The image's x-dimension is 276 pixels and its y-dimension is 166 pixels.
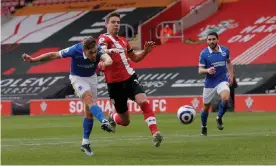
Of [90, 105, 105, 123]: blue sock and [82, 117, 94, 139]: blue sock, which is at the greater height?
[90, 105, 105, 123]: blue sock

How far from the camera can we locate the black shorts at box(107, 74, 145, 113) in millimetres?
15148

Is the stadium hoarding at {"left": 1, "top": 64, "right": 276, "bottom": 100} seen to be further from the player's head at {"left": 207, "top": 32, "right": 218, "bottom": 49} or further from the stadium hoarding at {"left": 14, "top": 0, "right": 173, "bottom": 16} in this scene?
the player's head at {"left": 207, "top": 32, "right": 218, "bottom": 49}

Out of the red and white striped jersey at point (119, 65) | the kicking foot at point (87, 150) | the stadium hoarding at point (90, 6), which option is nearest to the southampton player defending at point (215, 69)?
the red and white striped jersey at point (119, 65)

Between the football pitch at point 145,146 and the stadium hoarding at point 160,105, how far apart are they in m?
7.53

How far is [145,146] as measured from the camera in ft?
52.6

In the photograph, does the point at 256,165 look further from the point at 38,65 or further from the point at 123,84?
the point at 38,65

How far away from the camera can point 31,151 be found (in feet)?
Result: 50.3

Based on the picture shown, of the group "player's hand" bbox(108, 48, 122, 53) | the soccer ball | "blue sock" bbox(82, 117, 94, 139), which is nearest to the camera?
"blue sock" bbox(82, 117, 94, 139)

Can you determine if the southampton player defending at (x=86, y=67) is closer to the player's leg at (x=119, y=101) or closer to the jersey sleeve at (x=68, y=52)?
the jersey sleeve at (x=68, y=52)

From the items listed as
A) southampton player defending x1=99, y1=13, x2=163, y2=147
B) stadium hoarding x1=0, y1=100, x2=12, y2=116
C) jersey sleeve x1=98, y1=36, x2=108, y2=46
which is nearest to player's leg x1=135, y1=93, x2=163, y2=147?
southampton player defending x1=99, y1=13, x2=163, y2=147

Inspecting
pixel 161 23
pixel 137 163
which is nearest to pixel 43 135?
pixel 137 163

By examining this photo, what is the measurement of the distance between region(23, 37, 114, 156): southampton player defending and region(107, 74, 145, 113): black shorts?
0.80 metres

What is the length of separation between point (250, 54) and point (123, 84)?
77.4 feet

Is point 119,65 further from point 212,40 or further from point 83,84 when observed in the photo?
point 212,40
